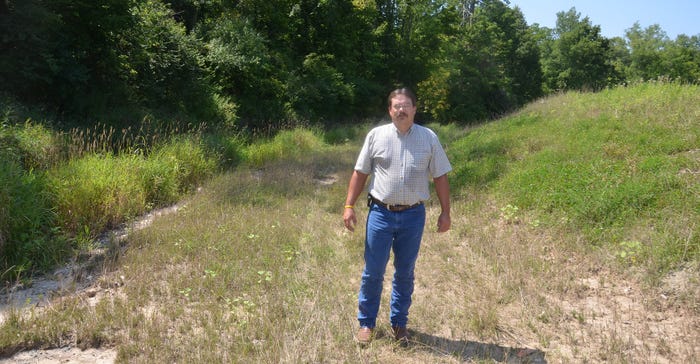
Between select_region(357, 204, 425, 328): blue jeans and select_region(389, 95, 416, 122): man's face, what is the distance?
71 cm

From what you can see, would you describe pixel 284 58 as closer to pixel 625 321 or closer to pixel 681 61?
pixel 625 321

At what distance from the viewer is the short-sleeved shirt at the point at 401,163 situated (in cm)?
362

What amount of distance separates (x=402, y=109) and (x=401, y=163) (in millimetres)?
419

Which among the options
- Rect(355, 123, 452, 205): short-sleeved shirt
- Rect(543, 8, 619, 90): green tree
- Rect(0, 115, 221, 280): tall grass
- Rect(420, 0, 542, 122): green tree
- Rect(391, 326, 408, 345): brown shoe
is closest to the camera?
Rect(355, 123, 452, 205): short-sleeved shirt

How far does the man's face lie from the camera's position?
3.66 m

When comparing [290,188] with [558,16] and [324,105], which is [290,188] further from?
[558,16]

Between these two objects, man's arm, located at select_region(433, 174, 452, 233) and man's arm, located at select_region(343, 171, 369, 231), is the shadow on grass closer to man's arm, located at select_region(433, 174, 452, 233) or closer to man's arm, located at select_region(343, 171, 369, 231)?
man's arm, located at select_region(433, 174, 452, 233)

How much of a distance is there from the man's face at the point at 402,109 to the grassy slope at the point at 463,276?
1806mm

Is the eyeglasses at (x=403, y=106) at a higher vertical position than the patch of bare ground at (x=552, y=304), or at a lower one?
higher

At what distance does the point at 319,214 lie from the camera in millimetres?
7734

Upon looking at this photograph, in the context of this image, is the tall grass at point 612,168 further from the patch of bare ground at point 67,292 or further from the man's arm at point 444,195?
the patch of bare ground at point 67,292

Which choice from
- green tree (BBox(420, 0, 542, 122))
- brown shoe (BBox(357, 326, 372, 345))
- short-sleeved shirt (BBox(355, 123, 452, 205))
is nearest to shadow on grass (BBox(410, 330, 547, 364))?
brown shoe (BBox(357, 326, 372, 345))

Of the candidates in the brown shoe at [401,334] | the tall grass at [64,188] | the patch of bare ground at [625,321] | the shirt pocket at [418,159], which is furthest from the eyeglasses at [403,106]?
the tall grass at [64,188]

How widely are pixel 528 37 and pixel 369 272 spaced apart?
48.4 m
